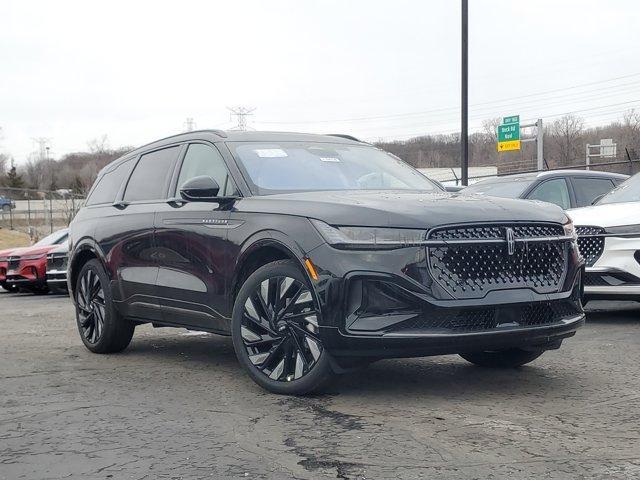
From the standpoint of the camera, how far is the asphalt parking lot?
12.5 feet

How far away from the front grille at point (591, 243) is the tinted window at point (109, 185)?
4.24 m

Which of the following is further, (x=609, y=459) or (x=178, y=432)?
(x=178, y=432)

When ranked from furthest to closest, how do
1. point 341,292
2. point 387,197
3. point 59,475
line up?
point 387,197 < point 341,292 < point 59,475

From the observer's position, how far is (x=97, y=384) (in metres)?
5.96

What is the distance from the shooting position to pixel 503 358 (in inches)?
237

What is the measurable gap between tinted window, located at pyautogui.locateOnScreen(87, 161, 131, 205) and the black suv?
1.00 meters

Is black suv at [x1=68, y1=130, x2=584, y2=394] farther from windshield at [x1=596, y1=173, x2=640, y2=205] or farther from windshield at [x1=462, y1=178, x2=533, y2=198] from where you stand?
windshield at [x1=462, y1=178, x2=533, y2=198]

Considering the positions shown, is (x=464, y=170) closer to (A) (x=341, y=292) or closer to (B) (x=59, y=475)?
(A) (x=341, y=292)

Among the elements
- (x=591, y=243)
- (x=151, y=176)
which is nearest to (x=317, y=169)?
(x=151, y=176)

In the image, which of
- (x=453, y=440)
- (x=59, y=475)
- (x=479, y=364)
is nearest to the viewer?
(x=59, y=475)

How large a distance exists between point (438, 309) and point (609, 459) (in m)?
1.26

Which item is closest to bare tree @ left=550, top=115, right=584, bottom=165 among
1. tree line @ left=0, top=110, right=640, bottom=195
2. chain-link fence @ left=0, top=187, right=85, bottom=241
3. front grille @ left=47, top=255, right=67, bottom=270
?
tree line @ left=0, top=110, right=640, bottom=195

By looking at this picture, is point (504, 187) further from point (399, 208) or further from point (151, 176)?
point (399, 208)

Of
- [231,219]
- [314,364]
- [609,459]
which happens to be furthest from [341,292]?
[609,459]
